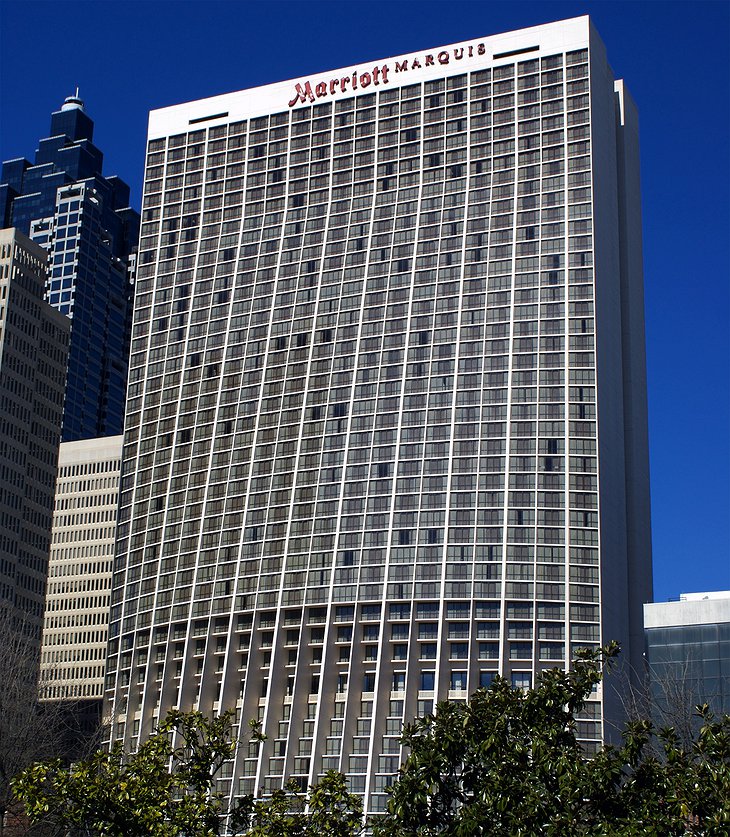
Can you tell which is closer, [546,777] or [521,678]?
[546,777]

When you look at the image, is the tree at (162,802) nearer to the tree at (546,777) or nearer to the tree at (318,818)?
the tree at (318,818)

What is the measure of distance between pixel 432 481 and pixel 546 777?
405 feet

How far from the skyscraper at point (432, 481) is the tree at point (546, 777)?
349 feet

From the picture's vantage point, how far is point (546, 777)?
57125 millimetres

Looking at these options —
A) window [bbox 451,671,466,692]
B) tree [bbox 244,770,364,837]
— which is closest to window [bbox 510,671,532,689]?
window [bbox 451,671,466,692]

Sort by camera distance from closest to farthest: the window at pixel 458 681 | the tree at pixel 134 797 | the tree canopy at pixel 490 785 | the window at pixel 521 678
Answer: the tree canopy at pixel 490 785, the tree at pixel 134 797, the window at pixel 521 678, the window at pixel 458 681

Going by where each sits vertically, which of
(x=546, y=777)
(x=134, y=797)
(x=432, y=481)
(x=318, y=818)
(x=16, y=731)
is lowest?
(x=318, y=818)

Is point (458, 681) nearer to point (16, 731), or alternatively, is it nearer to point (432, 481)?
point (432, 481)

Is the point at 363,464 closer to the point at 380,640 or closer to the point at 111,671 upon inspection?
the point at 380,640

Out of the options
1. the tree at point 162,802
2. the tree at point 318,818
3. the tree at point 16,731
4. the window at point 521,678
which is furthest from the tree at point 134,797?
the window at point 521,678

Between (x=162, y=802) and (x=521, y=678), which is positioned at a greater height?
(x=521, y=678)

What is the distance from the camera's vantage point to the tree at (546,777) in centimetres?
5519

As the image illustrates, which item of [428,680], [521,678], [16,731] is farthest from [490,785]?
[428,680]

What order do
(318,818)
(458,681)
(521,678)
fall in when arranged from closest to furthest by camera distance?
(318,818) < (521,678) < (458,681)
